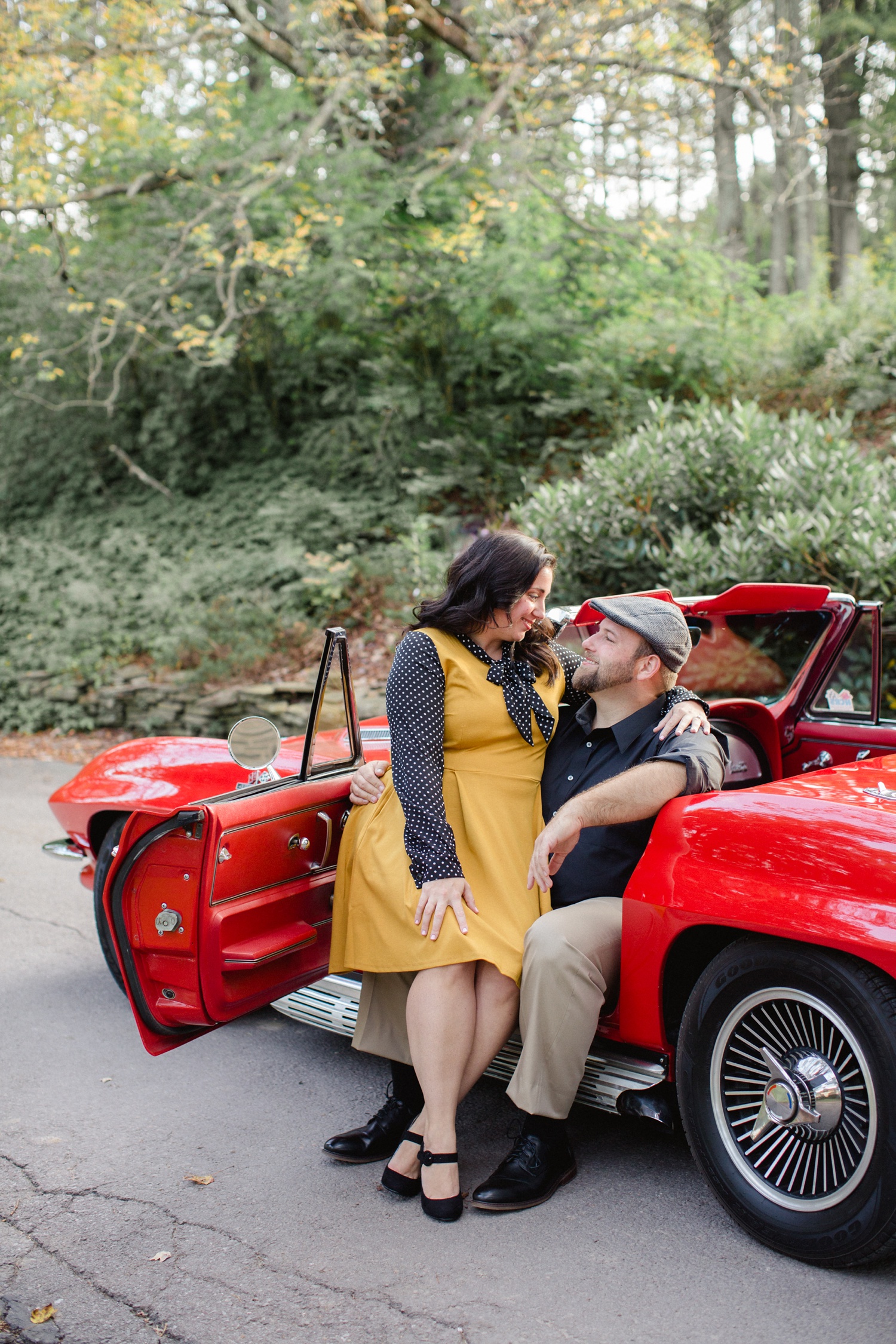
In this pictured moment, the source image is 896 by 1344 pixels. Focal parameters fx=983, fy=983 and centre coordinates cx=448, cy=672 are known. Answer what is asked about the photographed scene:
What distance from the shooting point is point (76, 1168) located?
2.80 m

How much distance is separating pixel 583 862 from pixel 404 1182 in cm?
99

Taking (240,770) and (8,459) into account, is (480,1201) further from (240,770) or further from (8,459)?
(8,459)

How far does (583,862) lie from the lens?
282 centimetres

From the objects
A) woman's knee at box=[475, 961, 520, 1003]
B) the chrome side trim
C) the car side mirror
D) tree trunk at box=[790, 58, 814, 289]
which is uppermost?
tree trunk at box=[790, 58, 814, 289]

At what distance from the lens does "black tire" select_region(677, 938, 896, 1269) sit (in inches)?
82.1

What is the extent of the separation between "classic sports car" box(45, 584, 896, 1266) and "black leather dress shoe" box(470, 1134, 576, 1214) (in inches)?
6.6

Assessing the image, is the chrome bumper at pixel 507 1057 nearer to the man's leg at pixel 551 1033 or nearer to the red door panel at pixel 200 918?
the man's leg at pixel 551 1033

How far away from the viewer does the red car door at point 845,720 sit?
11.9 ft

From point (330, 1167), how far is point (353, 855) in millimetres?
886

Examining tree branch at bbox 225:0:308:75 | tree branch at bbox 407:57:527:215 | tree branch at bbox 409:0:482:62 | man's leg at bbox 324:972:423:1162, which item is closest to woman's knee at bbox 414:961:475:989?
man's leg at bbox 324:972:423:1162

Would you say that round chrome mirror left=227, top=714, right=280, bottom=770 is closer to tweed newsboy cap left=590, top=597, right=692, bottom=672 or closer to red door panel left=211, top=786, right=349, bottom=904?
red door panel left=211, top=786, right=349, bottom=904

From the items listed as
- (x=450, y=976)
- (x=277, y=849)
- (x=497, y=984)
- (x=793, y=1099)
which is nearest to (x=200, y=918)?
(x=277, y=849)

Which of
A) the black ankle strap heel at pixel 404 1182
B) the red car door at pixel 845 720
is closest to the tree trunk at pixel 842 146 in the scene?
the red car door at pixel 845 720

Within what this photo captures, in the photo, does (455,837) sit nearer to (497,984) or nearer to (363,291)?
(497,984)
